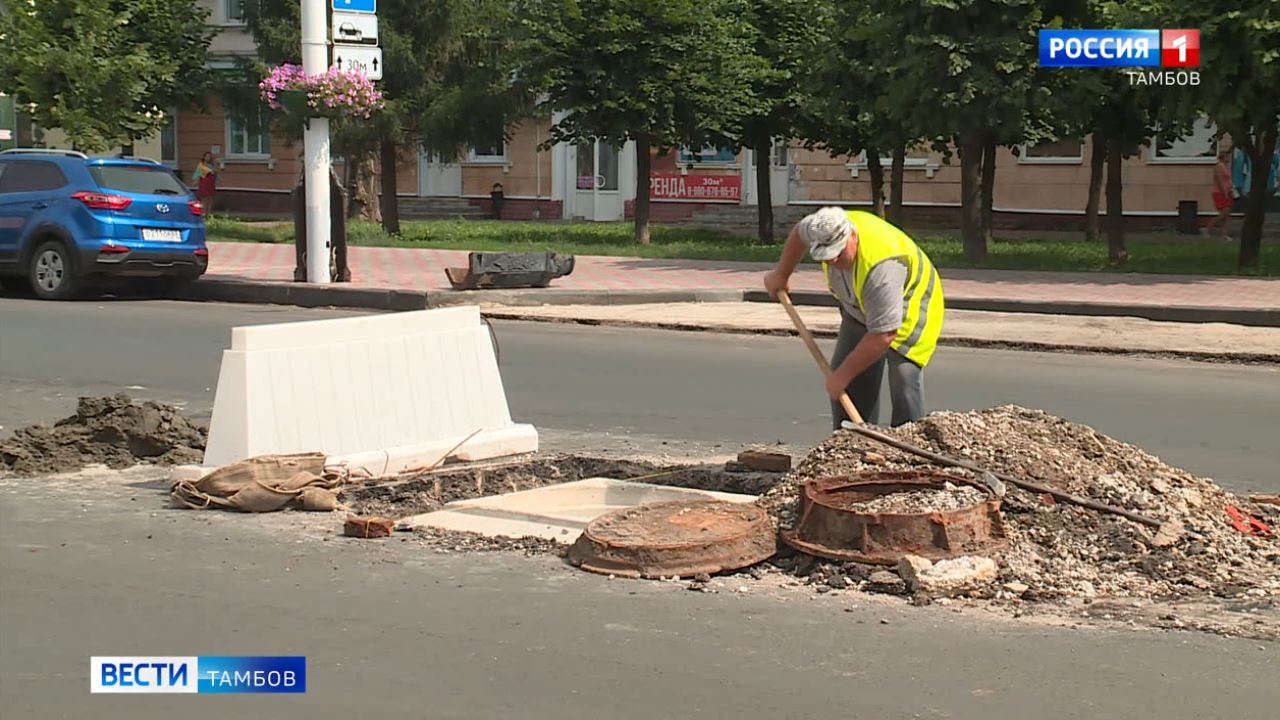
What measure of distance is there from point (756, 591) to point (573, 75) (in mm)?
20979

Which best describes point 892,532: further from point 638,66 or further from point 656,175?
point 656,175

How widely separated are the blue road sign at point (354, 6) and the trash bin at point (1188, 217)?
2073 cm

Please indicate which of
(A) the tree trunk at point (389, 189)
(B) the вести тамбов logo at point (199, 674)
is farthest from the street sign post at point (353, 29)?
(B) the вести тамбов logo at point (199, 674)

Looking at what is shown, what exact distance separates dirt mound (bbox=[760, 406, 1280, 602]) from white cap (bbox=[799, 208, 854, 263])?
2.74 ft

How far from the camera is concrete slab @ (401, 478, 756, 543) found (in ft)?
23.5

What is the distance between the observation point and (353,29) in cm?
1845

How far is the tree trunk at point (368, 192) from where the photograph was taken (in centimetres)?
3459

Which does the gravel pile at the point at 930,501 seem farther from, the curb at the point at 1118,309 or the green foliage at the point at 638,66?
the green foliage at the point at 638,66

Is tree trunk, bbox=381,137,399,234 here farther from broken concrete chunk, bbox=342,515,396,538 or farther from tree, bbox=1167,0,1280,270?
broken concrete chunk, bbox=342,515,396,538

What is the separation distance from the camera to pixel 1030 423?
24.3ft

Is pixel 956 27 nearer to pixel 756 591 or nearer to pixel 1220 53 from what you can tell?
pixel 1220 53

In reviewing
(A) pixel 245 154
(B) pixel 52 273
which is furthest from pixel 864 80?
(A) pixel 245 154

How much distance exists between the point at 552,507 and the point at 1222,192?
28.5 metres

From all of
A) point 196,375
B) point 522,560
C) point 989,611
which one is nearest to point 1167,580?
point 989,611
